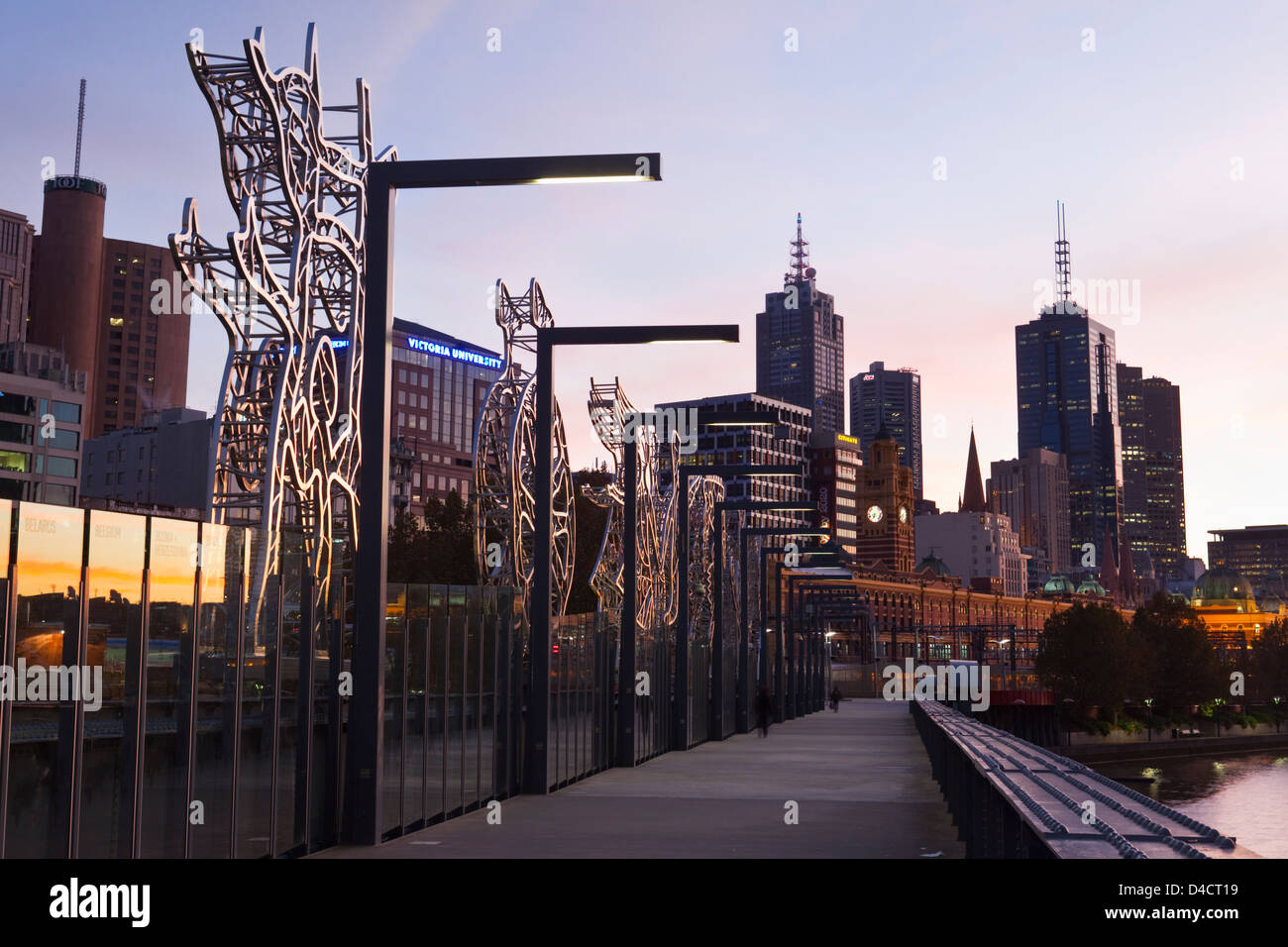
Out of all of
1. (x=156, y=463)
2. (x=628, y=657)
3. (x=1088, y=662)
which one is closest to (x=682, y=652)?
(x=628, y=657)

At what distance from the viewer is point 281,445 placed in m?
21.6

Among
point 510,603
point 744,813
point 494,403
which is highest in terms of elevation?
point 494,403

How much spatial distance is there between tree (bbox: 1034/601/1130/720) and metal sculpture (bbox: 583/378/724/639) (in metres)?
82.6

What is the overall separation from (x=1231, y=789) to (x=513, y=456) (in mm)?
79671

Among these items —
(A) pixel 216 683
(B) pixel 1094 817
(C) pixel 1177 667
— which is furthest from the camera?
(C) pixel 1177 667

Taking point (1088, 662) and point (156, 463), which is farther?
point (156, 463)

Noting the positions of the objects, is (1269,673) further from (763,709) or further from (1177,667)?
(763,709)

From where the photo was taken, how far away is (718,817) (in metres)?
20.1

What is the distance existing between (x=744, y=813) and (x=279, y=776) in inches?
319

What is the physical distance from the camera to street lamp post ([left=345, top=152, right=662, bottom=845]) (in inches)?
618
